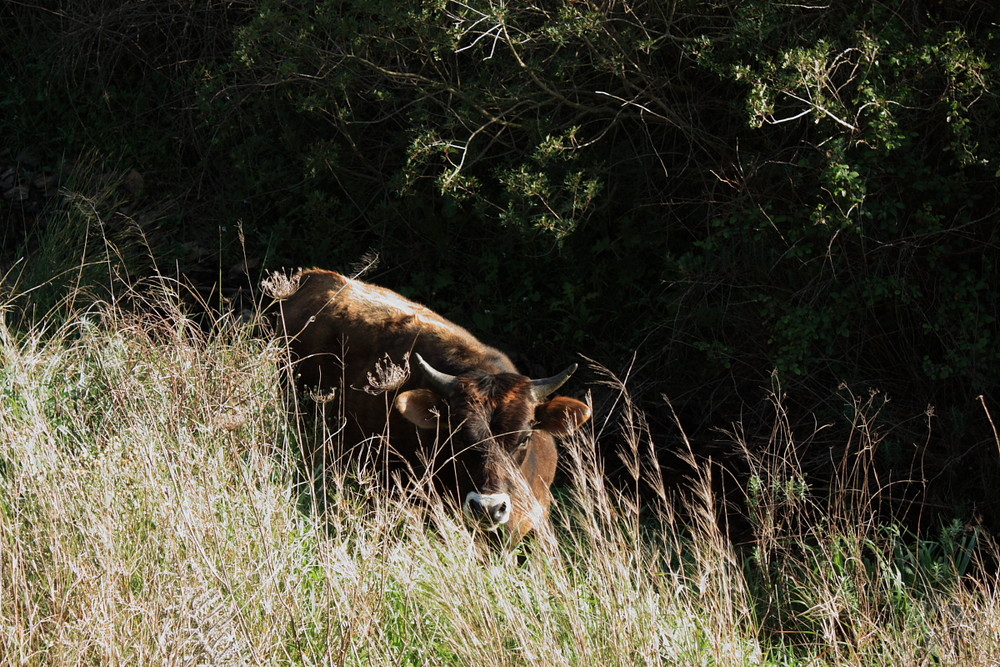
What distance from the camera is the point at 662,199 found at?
7.66 metres

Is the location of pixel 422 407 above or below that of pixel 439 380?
below

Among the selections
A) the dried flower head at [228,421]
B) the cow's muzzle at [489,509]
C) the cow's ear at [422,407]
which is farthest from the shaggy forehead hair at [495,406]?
the dried flower head at [228,421]

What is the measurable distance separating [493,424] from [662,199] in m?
2.84

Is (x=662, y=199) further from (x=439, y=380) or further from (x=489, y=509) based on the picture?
(x=489, y=509)

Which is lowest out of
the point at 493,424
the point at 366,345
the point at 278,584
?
the point at 366,345

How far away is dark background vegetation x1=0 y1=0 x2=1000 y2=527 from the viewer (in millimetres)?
6195

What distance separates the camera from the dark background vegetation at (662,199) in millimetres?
6195

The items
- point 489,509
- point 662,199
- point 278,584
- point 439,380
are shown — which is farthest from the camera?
point 662,199

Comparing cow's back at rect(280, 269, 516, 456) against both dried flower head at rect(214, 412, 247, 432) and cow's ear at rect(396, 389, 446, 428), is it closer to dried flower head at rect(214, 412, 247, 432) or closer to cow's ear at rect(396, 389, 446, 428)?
cow's ear at rect(396, 389, 446, 428)

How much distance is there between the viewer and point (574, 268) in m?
8.16

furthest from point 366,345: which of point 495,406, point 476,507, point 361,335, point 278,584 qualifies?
point 278,584

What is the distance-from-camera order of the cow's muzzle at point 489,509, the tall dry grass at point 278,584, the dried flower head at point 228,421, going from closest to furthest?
the tall dry grass at point 278,584 → the dried flower head at point 228,421 → the cow's muzzle at point 489,509

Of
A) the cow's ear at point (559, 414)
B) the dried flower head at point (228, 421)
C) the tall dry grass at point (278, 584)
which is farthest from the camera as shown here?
the cow's ear at point (559, 414)

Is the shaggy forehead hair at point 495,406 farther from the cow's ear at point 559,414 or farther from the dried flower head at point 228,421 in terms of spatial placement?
the dried flower head at point 228,421
